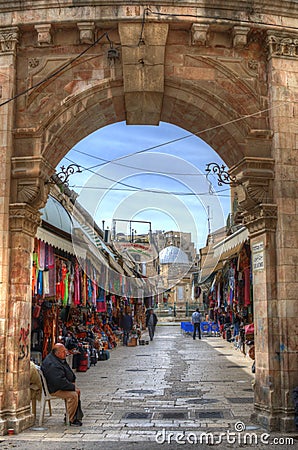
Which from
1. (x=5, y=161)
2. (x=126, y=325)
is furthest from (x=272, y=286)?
(x=126, y=325)

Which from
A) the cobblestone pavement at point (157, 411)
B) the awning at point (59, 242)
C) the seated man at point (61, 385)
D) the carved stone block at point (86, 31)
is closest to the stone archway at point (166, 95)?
the carved stone block at point (86, 31)

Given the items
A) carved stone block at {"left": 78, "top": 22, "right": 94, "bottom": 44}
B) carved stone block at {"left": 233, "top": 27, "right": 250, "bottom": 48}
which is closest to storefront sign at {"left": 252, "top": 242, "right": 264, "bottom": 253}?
carved stone block at {"left": 233, "top": 27, "right": 250, "bottom": 48}

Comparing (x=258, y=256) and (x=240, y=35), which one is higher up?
(x=240, y=35)

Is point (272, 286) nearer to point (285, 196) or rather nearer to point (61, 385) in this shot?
point (285, 196)

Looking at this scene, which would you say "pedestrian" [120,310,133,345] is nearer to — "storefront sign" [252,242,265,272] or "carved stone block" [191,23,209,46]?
"storefront sign" [252,242,265,272]

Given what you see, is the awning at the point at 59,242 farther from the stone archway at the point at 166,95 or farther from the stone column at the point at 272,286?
the stone column at the point at 272,286

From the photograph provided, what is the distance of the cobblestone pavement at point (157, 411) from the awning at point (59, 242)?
326 centimetres

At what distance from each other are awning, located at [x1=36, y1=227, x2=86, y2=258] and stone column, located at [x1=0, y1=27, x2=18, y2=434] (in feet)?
6.81

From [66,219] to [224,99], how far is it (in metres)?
6.12

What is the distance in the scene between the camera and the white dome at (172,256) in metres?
68.5

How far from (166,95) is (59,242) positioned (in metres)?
4.75

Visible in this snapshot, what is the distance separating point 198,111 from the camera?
9.30 metres

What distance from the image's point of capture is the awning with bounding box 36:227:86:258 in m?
10.8

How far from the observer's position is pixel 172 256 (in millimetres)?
70500
